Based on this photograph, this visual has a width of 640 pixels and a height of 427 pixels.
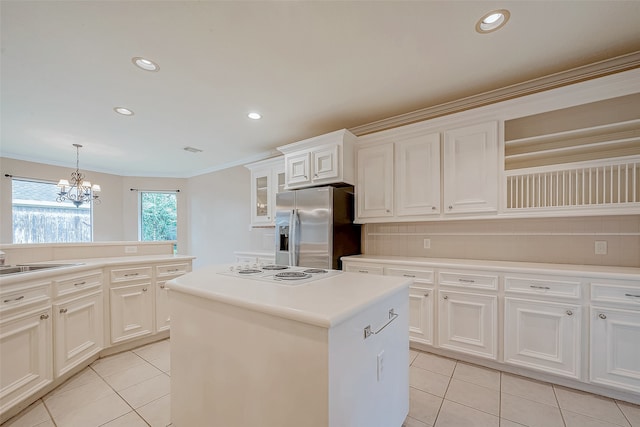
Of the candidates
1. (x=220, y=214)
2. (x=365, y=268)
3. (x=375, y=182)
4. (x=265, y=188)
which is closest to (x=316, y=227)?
(x=365, y=268)

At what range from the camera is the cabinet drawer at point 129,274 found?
258cm

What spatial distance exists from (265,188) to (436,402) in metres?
3.40

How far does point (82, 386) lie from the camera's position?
209 centimetres

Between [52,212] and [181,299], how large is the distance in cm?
552

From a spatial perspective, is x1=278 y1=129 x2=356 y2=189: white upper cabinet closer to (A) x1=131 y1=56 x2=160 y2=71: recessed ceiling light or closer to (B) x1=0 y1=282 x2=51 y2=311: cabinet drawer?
(A) x1=131 y1=56 x2=160 y2=71: recessed ceiling light

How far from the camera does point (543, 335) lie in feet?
6.73

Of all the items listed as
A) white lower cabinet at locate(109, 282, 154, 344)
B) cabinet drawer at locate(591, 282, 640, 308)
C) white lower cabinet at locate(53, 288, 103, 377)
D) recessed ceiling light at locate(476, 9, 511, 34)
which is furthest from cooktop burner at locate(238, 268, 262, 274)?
cabinet drawer at locate(591, 282, 640, 308)

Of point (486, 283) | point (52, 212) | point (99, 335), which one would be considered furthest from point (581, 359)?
point (52, 212)

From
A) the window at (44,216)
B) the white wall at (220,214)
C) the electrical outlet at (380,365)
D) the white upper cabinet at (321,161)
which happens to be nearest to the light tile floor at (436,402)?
the electrical outlet at (380,365)

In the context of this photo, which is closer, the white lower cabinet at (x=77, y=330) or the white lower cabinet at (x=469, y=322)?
the white lower cabinet at (x=77, y=330)

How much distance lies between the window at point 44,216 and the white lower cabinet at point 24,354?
4.12 m

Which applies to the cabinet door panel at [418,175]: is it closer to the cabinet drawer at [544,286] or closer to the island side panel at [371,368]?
the cabinet drawer at [544,286]

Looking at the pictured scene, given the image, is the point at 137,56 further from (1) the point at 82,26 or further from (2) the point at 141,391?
(2) the point at 141,391

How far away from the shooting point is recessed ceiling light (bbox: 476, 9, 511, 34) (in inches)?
65.6
